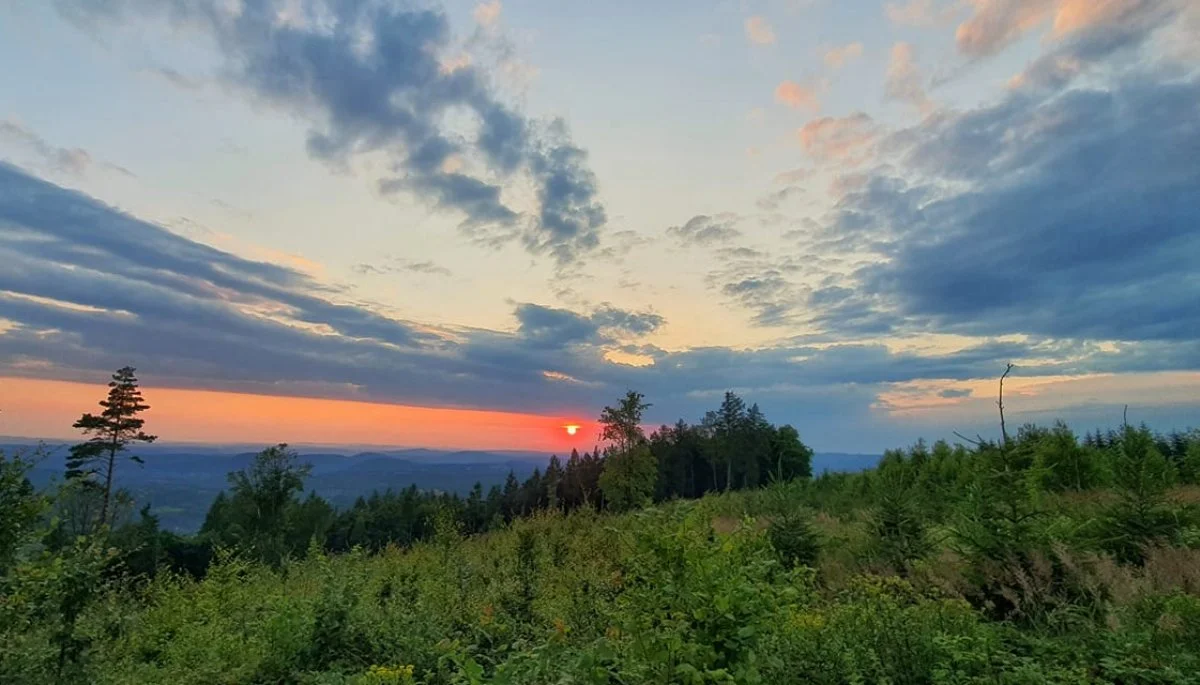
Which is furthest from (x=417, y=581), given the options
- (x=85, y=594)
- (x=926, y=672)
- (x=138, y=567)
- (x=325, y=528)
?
(x=325, y=528)

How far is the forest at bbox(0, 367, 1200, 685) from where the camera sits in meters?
4.01

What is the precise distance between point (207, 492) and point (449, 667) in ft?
578

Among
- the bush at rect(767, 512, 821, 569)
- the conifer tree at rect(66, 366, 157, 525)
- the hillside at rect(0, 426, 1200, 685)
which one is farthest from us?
the conifer tree at rect(66, 366, 157, 525)

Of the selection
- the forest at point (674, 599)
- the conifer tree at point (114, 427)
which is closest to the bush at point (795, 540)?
the forest at point (674, 599)

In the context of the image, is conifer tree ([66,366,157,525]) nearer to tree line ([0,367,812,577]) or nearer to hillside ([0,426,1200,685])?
tree line ([0,367,812,577])

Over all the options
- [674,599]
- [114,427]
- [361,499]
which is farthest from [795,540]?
[361,499]

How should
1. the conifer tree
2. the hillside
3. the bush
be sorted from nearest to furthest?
the hillside → the bush → the conifer tree

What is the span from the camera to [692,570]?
401 cm

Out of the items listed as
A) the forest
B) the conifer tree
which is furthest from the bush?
the conifer tree

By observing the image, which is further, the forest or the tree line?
the tree line

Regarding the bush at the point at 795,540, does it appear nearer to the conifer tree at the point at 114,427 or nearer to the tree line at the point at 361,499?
the tree line at the point at 361,499

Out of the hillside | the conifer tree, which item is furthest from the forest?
the conifer tree

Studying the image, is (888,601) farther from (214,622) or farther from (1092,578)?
(214,622)

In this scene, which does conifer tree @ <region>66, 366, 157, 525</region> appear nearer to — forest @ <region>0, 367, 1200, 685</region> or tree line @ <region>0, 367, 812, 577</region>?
tree line @ <region>0, 367, 812, 577</region>
